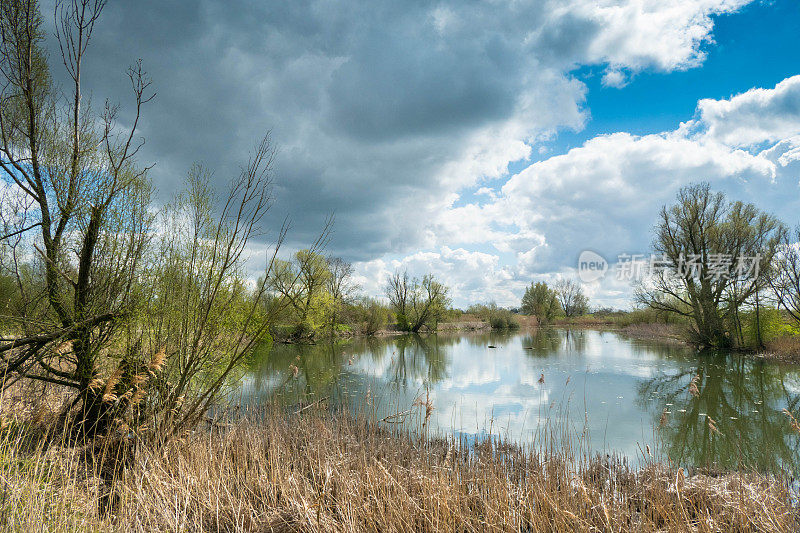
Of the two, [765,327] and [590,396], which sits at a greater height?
[765,327]

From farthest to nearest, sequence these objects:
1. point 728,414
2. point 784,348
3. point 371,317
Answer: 1. point 371,317
2. point 784,348
3. point 728,414

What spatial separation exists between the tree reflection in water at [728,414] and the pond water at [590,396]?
0.03m

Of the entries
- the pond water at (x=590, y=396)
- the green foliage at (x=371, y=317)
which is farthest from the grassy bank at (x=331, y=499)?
the green foliage at (x=371, y=317)

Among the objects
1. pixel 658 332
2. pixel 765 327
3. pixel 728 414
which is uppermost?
pixel 765 327

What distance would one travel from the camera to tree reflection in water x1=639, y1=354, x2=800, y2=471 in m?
6.69

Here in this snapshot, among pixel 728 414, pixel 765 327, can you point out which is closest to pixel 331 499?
pixel 728 414

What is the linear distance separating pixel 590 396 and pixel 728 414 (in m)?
3.13

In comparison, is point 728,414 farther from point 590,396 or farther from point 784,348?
point 784,348

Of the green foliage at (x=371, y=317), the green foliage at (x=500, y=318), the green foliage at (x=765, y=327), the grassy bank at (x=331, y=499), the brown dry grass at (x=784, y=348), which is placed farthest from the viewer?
the green foliage at (x=500, y=318)

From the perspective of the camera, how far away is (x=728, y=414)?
974 centimetres

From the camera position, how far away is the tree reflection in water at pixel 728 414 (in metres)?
6.69

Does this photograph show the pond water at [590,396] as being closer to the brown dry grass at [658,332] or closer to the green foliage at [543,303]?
the brown dry grass at [658,332]

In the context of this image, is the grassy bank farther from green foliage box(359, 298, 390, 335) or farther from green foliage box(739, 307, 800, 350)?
green foliage box(359, 298, 390, 335)

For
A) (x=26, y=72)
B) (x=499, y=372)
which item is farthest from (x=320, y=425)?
(x=499, y=372)
